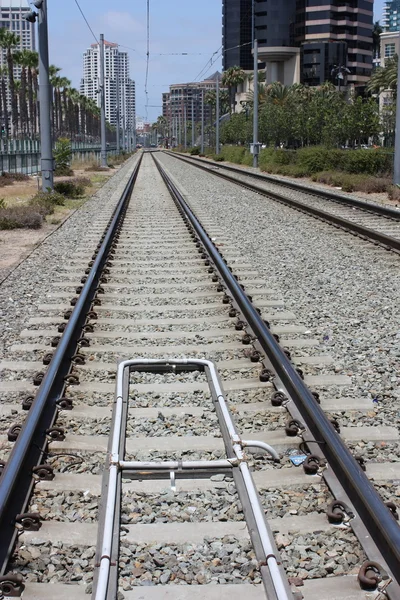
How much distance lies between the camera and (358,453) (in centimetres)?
450

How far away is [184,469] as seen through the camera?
4.21 meters

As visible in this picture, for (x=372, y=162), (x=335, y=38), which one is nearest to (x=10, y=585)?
(x=372, y=162)

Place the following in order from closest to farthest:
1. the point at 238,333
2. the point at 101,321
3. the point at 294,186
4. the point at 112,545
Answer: the point at 112,545
the point at 238,333
the point at 101,321
the point at 294,186

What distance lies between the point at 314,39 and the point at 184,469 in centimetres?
13732

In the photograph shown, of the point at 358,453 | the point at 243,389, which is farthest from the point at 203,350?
the point at 358,453

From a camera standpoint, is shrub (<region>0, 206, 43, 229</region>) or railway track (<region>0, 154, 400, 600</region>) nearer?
railway track (<region>0, 154, 400, 600</region>)

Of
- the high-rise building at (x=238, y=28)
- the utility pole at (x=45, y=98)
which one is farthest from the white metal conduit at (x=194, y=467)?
the high-rise building at (x=238, y=28)

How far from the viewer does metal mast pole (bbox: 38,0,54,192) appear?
21781 millimetres

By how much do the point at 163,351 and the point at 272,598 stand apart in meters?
3.62

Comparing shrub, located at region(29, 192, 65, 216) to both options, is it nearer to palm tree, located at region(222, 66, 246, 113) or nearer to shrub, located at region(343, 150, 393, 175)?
shrub, located at region(343, 150, 393, 175)

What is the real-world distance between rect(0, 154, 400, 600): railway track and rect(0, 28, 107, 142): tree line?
48.2 m

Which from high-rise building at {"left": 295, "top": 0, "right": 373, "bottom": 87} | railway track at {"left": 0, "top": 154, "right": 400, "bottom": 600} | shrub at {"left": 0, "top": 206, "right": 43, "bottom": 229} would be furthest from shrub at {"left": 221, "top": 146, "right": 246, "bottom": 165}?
high-rise building at {"left": 295, "top": 0, "right": 373, "bottom": 87}

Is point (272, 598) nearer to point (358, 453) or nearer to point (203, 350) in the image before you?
point (358, 453)

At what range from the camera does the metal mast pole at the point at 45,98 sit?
2178cm
